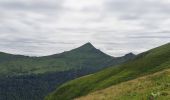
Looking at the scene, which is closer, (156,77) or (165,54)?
(156,77)

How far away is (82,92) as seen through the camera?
97688mm

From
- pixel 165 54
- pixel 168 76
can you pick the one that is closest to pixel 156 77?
pixel 168 76

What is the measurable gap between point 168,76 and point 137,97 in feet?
44.2

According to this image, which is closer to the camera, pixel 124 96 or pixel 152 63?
pixel 124 96

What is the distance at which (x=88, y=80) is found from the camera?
110 metres

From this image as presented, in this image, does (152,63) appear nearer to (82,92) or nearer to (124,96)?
(82,92)

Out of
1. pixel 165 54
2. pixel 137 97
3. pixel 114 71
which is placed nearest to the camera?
pixel 137 97

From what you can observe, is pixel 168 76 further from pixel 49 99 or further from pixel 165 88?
pixel 49 99

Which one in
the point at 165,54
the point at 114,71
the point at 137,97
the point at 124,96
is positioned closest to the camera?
the point at 137,97

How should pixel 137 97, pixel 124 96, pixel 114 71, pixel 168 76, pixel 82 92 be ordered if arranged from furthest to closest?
1. pixel 114 71
2. pixel 82 92
3. pixel 168 76
4. pixel 124 96
5. pixel 137 97

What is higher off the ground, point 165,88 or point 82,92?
point 165,88

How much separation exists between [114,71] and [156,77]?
6295 centimetres

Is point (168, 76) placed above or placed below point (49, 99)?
above

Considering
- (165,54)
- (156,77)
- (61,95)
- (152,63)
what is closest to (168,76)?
(156,77)
